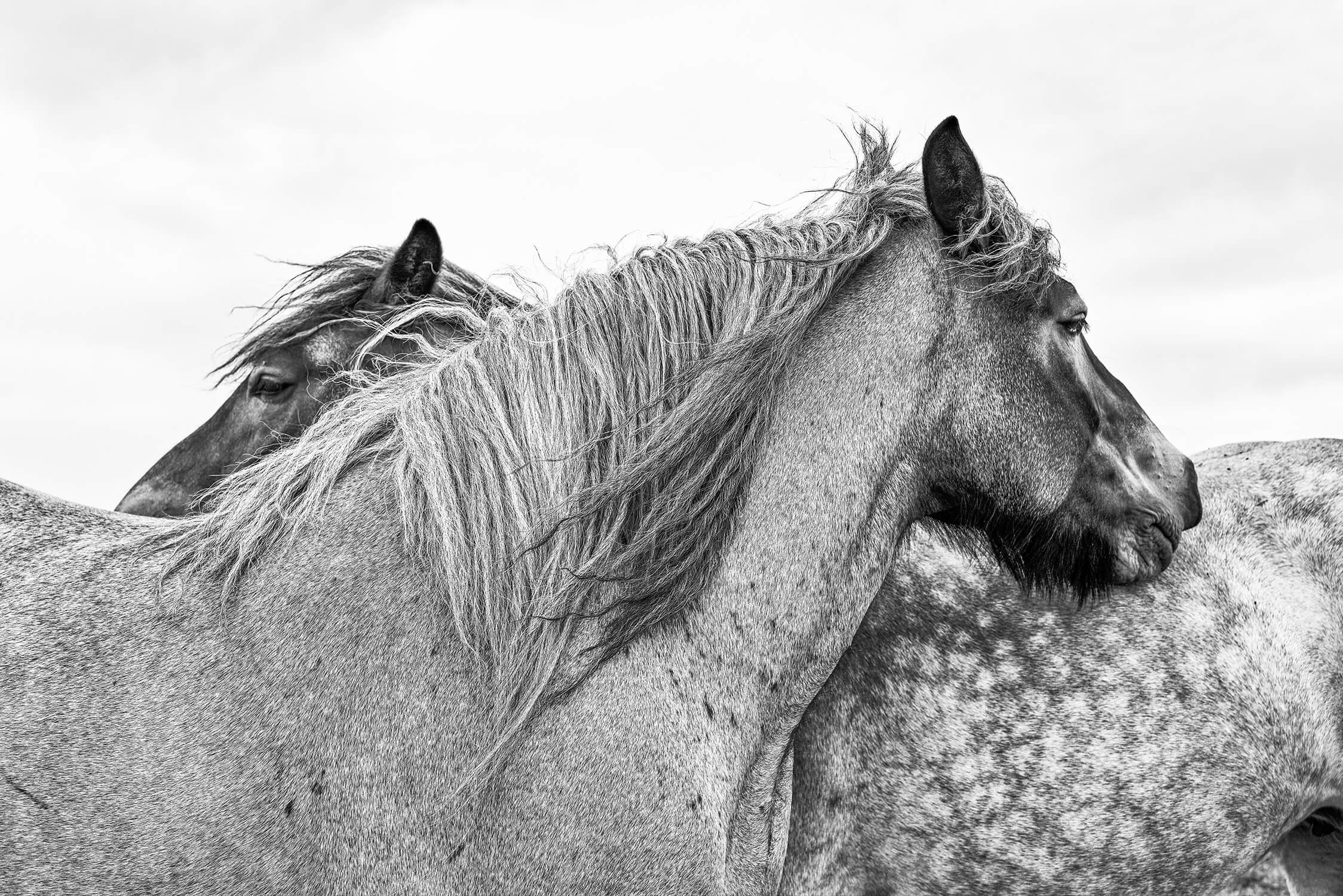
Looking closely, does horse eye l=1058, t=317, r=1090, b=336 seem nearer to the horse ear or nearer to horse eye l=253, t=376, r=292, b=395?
the horse ear

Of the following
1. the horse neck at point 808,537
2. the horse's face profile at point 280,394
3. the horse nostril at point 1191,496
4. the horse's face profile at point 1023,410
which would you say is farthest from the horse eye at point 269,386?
the horse nostril at point 1191,496

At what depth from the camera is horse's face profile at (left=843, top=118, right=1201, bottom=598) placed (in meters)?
3.35

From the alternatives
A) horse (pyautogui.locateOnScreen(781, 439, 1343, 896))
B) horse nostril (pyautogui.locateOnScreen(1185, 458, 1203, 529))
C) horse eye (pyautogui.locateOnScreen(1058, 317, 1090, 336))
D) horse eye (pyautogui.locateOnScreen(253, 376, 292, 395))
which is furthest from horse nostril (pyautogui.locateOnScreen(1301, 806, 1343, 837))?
horse eye (pyautogui.locateOnScreen(253, 376, 292, 395))

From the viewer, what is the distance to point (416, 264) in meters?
6.25

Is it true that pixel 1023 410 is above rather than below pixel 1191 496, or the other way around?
above

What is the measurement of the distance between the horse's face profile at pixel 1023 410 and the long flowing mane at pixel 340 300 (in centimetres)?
317

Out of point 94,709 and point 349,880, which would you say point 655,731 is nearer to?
point 349,880

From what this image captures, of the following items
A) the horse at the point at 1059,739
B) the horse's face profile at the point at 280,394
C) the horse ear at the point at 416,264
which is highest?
the horse ear at the point at 416,264

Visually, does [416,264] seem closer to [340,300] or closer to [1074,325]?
[340,300]

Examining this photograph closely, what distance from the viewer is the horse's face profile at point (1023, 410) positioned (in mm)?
3348

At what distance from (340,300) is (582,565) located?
3714mm

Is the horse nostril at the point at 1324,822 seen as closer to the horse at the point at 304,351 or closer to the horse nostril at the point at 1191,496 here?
the horse nostril at the point at 1191,496

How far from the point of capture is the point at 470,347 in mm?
3494

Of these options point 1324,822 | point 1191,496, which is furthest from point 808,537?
point 1324,822
